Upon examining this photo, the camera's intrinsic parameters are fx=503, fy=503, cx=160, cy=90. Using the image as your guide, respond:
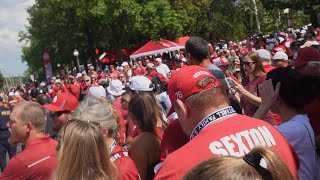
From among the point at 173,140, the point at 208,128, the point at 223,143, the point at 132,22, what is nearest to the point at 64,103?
the point at 173,140

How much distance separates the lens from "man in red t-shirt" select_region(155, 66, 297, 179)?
237cm

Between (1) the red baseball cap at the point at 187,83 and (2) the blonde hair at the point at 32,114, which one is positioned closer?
(1) the red baseball cap at the point at 187,83

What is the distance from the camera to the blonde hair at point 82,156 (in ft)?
9.26

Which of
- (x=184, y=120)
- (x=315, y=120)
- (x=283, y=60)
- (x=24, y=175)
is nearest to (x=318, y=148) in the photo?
(x=315, y=120)

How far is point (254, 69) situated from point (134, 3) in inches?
1246

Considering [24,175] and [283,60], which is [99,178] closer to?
[24,175]

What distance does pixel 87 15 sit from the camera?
38.3 m

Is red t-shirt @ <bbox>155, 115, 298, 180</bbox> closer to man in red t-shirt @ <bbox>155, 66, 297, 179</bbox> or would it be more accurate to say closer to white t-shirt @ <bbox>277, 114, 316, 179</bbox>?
man in red t-shirt @ <bbox>155, 66, 297, 179</bbox>

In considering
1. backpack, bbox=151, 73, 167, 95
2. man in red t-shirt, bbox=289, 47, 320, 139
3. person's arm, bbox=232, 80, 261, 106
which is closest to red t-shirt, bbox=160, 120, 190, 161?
man in red t-shirt, bbox=289, 47, 320, 139

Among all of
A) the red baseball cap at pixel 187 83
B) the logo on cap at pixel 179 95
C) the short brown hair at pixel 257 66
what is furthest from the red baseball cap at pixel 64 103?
the logo on cap at pixel 179 95

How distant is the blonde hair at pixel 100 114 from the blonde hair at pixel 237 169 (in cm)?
178

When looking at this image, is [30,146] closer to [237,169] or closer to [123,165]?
[123,165]

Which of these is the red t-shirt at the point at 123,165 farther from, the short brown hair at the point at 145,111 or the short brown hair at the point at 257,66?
the short brown hair at the point at 257,66

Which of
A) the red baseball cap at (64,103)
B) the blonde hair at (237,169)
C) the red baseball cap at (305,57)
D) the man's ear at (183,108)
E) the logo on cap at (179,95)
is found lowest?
the red baseball cap at (64,103)
